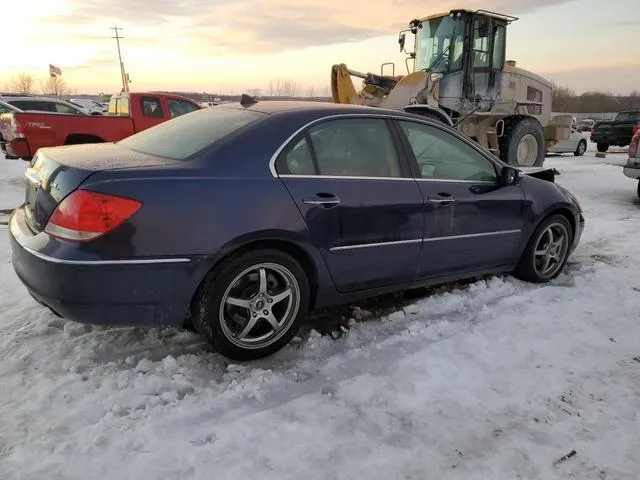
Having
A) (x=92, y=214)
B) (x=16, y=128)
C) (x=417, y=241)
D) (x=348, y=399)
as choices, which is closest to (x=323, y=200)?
(x=417, y=241)

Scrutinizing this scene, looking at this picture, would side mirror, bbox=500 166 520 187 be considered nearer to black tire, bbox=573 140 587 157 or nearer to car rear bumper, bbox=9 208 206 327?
car rear bumper, bbox=9 208 206 327

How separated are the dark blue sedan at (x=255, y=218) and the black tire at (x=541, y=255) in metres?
0.43

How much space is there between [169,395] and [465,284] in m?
2.82

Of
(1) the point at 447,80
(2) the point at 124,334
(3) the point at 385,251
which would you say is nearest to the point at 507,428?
(3) the point at 385,251

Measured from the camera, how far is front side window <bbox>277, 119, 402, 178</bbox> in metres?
3.22

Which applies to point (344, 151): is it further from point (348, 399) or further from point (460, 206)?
point (348, 399)

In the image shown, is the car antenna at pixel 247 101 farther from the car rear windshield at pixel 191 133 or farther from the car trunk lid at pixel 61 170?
the car trunk lid at pixel 61 170

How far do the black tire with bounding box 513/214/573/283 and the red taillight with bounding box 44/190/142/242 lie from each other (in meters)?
3.39

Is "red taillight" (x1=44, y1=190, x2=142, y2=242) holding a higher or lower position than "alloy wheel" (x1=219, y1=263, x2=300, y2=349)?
higher

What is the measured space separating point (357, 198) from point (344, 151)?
349 millimetres

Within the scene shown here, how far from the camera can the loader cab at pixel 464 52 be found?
1065 centimetres

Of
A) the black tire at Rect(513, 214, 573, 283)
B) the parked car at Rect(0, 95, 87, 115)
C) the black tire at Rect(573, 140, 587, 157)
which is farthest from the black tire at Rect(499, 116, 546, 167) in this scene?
the parked car at Rect(0, 95, 87, 115)

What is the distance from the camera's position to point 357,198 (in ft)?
11.0

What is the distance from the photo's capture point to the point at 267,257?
9.90ft
